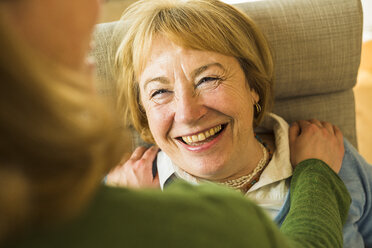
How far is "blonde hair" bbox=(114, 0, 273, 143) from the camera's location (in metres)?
1.39

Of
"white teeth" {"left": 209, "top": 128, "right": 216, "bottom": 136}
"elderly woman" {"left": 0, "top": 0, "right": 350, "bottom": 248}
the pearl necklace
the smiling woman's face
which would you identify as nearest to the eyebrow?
the smiling woman's face

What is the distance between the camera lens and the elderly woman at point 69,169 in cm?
45

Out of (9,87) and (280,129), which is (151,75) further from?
(9,87)

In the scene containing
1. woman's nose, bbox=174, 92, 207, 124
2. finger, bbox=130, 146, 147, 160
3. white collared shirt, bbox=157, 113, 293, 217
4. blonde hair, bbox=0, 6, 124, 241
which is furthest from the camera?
finger, bbox=130, 146, 147, 160

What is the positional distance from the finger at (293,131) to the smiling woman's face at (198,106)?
Answer: 0.26 m

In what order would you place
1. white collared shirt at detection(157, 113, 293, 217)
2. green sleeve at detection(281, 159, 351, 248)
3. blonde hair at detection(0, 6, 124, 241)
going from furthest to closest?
white collared shirt at detection(157, 113, 293, 217)
green sleeve at detection(281, 159, 351, 248)
blonde hair at detection(0, 6, 124, 241)

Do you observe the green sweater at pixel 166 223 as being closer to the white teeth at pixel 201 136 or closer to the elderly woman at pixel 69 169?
the elderly woman at pixel 69 169

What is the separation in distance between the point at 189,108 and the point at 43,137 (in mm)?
917

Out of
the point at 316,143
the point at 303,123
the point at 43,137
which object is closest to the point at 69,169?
the point at 43,137

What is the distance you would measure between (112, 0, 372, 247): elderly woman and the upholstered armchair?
13cm

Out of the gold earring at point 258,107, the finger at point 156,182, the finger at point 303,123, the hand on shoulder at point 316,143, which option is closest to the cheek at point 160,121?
the finger at point 156,182

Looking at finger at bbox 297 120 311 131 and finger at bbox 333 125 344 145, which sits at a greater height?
finger at bbox 297 120 311 131

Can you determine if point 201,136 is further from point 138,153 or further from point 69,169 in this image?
point 69,169

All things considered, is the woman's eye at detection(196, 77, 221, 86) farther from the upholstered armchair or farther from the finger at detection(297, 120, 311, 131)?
the finger at detection(297, 120, 311, 131)
